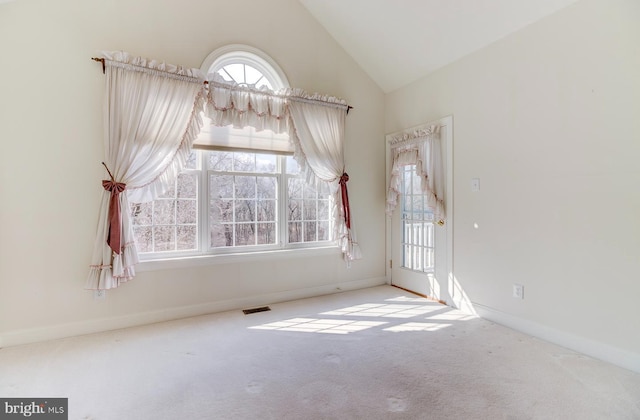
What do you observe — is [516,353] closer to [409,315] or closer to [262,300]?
[409,315]

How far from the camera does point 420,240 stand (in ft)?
12.8

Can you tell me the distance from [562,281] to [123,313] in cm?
393

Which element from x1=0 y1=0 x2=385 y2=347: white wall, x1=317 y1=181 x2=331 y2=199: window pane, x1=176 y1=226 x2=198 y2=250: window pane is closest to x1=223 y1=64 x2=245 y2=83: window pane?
x1=0 y1=0 x2=385 y2=347: white wall

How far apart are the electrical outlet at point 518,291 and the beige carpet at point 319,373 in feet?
1.15

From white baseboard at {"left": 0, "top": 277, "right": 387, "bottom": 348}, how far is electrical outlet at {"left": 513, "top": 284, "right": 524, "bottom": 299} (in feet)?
6.27

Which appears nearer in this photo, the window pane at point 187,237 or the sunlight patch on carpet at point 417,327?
the sunlight patch on carpet at point 417,327

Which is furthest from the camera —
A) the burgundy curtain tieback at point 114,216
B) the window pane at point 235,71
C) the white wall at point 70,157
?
the window pane at point 235,71

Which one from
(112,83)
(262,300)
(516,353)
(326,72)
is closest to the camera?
(516,353)

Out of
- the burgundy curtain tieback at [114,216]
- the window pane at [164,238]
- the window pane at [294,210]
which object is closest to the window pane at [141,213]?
the window pane at [164,238]

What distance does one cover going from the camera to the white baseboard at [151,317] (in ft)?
8.43

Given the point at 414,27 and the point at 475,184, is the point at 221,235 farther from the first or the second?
the point at 414,27

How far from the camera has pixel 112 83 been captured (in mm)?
2762

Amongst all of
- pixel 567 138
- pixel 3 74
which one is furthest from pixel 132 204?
pixel 567 138

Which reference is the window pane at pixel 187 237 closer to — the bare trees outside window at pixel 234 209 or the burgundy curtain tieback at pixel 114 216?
the bare trees outside window at pixel 234 209
